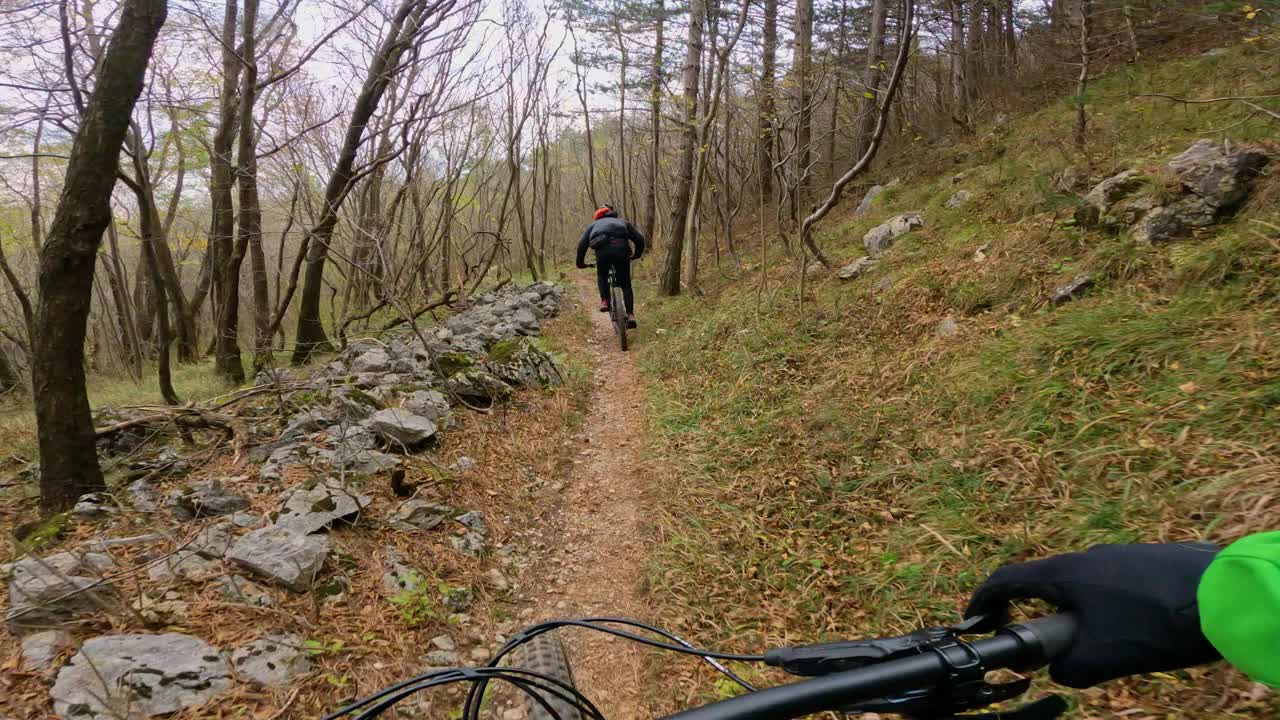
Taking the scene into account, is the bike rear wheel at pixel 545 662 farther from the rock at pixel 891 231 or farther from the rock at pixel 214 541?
the rock at pixel 891 231

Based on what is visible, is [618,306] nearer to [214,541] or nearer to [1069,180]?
[1069,180]

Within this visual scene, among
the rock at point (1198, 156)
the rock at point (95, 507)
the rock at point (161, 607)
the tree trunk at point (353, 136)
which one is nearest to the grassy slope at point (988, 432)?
the rock at point (1198, 156)

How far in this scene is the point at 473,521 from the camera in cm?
390

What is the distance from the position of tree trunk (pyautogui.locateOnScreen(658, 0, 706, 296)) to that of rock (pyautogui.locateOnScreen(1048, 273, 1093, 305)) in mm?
6713

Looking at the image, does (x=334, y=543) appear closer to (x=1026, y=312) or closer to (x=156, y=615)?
(x=156, y=615)

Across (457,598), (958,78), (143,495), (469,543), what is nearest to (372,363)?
(143,495)

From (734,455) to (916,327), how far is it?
89.8 inches

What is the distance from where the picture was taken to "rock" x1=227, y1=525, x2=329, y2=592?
277cm

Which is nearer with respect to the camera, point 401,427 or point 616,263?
point 401,427

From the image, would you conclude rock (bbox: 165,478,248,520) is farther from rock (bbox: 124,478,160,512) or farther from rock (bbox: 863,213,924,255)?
rock (bbox: 863,213,924,255)

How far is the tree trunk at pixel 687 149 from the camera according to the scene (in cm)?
967

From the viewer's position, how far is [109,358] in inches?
738

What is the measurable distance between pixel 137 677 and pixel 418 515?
165 cm

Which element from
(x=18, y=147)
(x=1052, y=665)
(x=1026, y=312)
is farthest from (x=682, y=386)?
(x=18, y=147)
